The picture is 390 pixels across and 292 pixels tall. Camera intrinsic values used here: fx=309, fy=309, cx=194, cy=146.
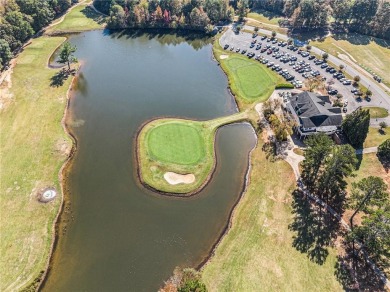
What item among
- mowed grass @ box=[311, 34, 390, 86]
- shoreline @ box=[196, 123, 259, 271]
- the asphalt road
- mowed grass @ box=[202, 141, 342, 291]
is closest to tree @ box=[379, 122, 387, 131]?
the asphalt road

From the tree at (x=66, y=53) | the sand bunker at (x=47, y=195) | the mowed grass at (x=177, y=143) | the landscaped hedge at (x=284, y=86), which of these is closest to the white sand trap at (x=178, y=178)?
the mowed grass at (x=177, y=143)

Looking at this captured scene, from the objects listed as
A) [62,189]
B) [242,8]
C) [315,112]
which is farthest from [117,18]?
[315,112]

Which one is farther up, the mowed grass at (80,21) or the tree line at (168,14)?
the tree line at (168,14)

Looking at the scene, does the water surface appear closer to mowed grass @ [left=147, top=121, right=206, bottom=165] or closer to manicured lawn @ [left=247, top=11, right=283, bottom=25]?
mowed grass @ [left=147, top=121, right=206, bottom=165]

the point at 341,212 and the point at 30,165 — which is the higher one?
the point at 30,165

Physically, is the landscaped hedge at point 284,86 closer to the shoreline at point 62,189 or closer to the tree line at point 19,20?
the shoreline at point 62,189

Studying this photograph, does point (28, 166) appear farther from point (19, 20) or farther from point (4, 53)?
point (19, 20)
